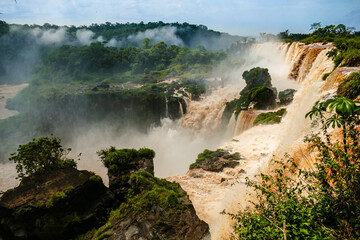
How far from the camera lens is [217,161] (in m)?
13.4

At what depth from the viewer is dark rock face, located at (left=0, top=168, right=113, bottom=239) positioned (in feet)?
20.4

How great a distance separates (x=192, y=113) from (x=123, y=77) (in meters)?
32.1

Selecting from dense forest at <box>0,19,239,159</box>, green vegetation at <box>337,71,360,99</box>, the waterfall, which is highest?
green vegetation at <box>337,71,360,99</box>

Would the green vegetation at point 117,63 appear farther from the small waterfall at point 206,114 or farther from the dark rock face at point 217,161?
the dark rock face at point 217,161

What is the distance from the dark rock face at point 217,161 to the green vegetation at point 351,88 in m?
6.78

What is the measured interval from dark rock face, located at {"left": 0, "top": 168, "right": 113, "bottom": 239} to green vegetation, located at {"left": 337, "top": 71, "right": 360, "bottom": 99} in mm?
10038

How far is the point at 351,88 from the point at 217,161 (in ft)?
26.6

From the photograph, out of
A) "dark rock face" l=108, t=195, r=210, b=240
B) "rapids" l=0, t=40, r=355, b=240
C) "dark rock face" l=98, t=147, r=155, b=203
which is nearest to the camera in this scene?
"dark rock face" l=108, t=195, r=210, b=240

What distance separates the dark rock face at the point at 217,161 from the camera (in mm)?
12727

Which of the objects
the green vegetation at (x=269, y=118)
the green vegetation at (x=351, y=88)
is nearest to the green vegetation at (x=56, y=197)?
the green vegetation at (x=351, y=88)

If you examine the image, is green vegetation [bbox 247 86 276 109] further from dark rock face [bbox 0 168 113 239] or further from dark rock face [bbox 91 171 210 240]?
dark rock face [bbox 0 168 113 239]

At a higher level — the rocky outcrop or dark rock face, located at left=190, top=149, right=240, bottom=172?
the rocky outcrop

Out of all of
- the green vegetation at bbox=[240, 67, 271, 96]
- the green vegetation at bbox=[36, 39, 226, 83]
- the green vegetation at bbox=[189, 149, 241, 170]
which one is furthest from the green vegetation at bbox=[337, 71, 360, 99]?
the green vegetation at bbox=[36, 39, 226, 83]

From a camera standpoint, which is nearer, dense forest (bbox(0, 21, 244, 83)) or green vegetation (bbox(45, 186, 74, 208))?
green vegetation (bbox(45, 186, 74, 208))
